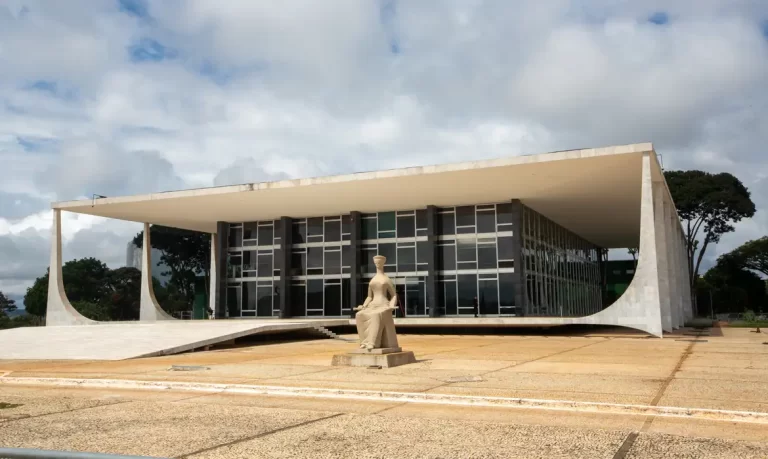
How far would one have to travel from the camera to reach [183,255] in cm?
5969

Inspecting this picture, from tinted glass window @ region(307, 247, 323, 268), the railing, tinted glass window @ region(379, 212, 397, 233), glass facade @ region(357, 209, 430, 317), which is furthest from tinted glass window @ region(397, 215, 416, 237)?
the railing

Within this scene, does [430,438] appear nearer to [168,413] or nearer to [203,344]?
[168,413]

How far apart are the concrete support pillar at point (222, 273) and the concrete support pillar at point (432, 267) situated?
13174mm

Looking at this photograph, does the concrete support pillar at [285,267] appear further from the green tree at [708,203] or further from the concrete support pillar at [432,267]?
the green tree at [708,203]

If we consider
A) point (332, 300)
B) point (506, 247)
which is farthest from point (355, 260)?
point (506, 247)

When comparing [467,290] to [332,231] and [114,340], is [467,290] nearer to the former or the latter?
[332,231]

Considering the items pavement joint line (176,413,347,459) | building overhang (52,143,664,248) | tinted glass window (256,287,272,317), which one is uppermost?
building overhang (52,143,664,248)

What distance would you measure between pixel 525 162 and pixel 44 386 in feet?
61.1

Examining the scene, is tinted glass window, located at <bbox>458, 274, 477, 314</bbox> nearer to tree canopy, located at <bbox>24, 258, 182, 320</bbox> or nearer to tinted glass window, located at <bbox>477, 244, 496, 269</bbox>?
tinted glass window, located at <bbox>477, 244, 496, 269</bbox>

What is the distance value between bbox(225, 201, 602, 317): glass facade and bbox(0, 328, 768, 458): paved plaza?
19.4m

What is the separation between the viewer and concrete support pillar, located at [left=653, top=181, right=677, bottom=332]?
28.1m

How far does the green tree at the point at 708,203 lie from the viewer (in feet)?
186

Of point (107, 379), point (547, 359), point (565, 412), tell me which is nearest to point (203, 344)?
point (107, 379)

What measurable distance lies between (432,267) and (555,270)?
10.0 metres
